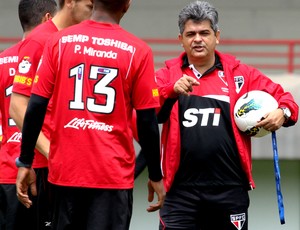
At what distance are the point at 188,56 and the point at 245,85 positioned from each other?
40cm

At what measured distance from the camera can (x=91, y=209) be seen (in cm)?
506

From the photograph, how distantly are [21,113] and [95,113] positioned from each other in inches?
26.0

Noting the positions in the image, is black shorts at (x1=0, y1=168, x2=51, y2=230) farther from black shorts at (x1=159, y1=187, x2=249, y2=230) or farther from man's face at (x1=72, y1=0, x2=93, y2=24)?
man's face at (x1=72, y1=0, x2=93, y2=24)

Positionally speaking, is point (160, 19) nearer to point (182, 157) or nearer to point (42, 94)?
point (182, 157)

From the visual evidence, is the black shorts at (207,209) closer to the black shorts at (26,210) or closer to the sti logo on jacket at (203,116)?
the sti logo on jacket at (203,116)

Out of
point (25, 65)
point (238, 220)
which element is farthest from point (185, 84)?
point (238, 220)

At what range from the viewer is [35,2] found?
655 cm

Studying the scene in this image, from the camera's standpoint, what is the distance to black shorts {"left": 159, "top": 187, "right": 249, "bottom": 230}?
6207 mm

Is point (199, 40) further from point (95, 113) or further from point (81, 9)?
point (95, 113)

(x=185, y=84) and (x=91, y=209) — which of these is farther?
(x=185, y=84)

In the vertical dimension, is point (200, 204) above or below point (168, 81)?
below

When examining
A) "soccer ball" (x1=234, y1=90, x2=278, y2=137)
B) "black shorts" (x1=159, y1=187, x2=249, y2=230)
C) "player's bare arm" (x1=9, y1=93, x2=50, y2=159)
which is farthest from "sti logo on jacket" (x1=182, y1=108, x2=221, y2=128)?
"player's bare arm" (x1=9, y1=93, x2=50, y2=159)

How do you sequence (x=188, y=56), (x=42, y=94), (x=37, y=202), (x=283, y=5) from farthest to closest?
1. (x=283, y=5)
2. (x=188, y=56)
3. (x=37, y=202)
4. (x=42, y=94)

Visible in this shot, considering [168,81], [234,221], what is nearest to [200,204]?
[234,221]
